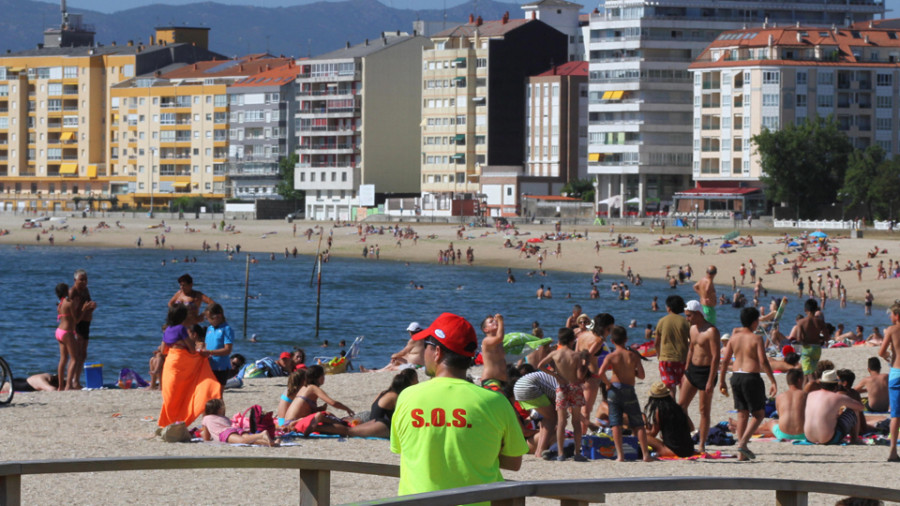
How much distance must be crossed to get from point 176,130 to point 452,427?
119 m

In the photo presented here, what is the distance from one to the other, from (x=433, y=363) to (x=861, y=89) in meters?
85.7

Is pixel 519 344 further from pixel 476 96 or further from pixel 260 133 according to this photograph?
pixel 260 133

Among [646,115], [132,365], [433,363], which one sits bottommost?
[132,365]

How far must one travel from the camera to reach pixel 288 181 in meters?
112

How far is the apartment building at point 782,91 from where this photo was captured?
281 ft

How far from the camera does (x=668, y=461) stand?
1212 cm

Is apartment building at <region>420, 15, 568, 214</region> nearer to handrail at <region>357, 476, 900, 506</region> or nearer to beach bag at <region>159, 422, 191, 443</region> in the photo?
beach bag at <region>159, 422, 191, 443</region>

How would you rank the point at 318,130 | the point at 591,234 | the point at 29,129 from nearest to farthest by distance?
the point at 591,234
the point at 318,130
the point at 29,129

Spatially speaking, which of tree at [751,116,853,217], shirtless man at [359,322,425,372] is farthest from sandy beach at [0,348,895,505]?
tree at [751,116,853,217]

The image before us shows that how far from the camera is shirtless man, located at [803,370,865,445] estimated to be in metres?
13.2

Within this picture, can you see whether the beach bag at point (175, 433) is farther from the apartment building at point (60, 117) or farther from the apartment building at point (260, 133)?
the apartment building at point (60, 117)

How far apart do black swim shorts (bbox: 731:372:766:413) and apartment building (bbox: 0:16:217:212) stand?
116051 mm

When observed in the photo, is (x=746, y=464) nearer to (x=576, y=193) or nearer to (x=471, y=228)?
(x=471, y=228)

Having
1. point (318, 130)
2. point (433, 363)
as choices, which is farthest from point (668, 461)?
point (318, 130)
